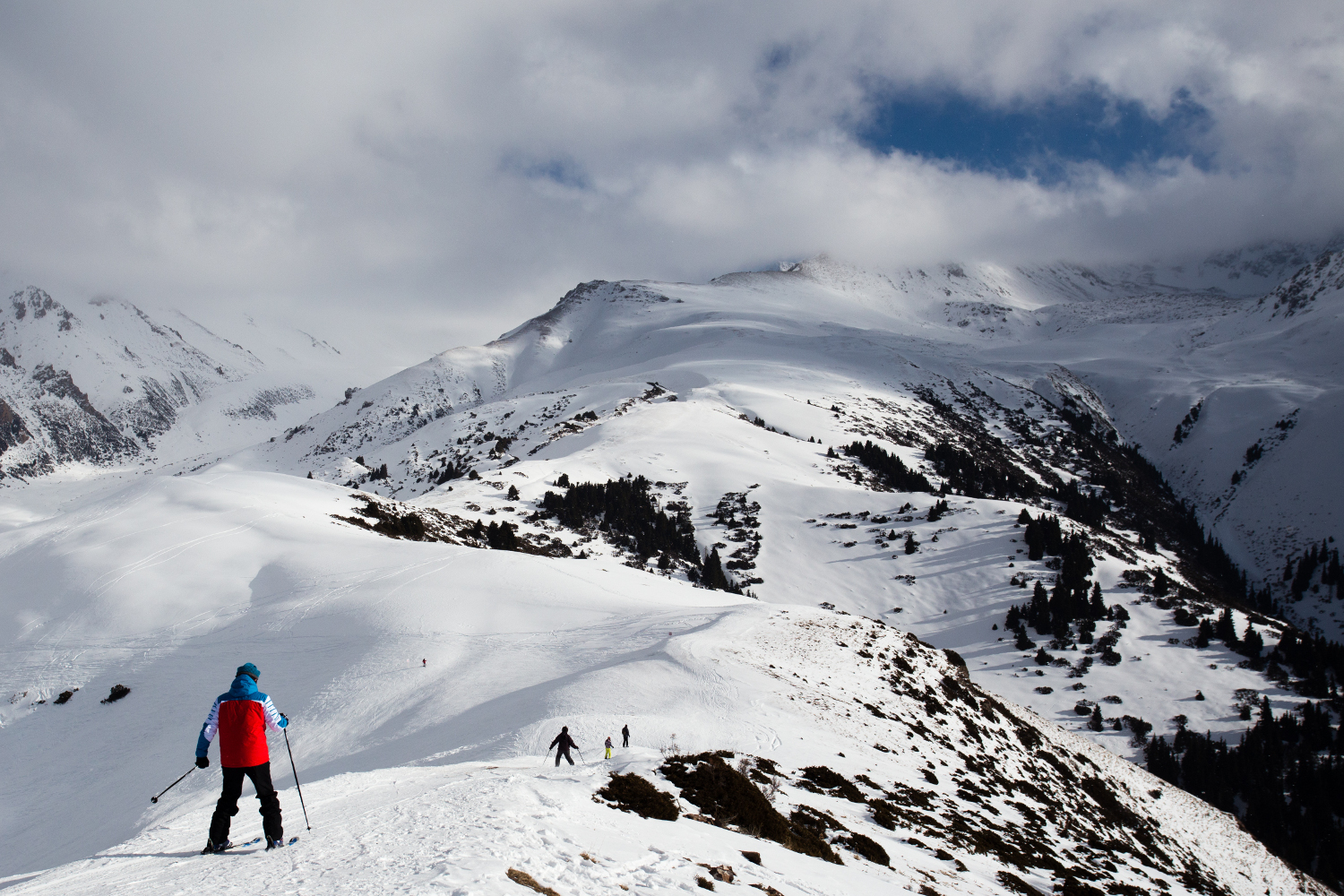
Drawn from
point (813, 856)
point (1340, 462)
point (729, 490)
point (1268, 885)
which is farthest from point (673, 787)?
point (1340, 462)

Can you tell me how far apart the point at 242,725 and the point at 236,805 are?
1.13m

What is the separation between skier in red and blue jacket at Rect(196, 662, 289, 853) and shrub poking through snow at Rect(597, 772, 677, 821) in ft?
19.5

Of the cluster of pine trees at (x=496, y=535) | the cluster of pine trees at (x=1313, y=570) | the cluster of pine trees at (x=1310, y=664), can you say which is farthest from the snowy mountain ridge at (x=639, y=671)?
the cluster of pine trees at (x=1313, y=570)

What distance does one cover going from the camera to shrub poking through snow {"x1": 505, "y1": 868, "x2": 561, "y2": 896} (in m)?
8.66

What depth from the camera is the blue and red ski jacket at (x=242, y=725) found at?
10.7 meters

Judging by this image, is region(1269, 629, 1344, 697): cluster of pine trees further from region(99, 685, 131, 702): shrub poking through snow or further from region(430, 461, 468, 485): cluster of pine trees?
region(430, 461, 468, 485): cluster of pine trees

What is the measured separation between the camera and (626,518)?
283 ft

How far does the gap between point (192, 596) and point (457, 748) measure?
22633 mm

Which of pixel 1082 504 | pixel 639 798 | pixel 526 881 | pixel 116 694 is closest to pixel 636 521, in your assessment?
pixel 116 694

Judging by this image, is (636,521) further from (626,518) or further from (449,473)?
(449,473)

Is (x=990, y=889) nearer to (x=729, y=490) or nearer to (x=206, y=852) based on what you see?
(x=206, y=852)

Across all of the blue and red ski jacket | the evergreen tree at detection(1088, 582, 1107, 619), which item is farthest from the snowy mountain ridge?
the blue and red ski jacket

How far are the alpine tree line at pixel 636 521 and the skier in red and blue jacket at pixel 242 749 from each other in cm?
6683

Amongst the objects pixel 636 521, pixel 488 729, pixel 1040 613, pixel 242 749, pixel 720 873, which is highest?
pixel 242 749
